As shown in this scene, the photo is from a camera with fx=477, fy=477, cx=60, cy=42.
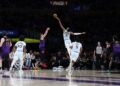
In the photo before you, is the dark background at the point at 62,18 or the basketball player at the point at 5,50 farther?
the dark background at the point at 62,18

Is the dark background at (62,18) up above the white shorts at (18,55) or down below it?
above

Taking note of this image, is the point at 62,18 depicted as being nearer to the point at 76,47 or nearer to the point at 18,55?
the point at 18,55

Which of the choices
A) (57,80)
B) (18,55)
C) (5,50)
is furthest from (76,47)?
(57,80)

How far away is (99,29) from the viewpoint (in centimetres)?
3406

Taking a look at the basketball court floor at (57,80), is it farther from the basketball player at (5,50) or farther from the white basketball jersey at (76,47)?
the basketball player at (5,50)

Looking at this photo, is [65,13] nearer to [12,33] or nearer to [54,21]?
[54,21]

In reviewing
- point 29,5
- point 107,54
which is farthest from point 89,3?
point 107,54

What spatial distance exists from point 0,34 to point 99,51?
8.78 metres

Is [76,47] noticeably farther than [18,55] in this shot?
No

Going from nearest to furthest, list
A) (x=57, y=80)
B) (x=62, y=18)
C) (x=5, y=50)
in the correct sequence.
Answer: (x=57, y=80)
(x=5, y=50)
(x=62, y=18)

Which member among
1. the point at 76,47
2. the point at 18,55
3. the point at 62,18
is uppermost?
the point at 62,18

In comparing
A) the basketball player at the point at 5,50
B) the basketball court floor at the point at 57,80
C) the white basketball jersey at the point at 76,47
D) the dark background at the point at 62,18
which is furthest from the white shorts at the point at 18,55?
the dark background at the point at 62,18

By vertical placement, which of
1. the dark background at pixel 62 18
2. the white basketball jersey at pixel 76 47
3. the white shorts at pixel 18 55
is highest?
the dark background at pixel 62 18

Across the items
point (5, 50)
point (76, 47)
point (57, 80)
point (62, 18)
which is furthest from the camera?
point (62, 18)
